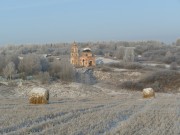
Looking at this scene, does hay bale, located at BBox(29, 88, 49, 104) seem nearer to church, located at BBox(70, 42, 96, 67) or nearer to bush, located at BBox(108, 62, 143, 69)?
church, located at BBox(70, 42, 96, 67)

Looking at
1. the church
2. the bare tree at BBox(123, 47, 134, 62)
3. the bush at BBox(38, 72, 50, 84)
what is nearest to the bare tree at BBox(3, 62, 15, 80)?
the bush at BBox(38, 72, 50, 84)

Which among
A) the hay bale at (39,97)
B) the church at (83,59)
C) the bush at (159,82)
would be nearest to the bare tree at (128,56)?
the church at (83,59)

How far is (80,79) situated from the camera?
68.0 metres

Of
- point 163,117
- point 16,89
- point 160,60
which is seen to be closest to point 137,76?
point 16,89

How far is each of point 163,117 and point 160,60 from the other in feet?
314

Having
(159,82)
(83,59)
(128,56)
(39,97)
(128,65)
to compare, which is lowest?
(159,82)

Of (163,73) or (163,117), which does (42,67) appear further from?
(163,117)

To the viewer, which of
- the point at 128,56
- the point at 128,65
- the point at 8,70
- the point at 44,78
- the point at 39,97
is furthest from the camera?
the point at 128,56

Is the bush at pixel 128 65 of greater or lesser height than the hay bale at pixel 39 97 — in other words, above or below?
below

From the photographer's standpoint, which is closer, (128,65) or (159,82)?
(159,82)

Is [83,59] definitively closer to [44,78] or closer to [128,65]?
[128,65]

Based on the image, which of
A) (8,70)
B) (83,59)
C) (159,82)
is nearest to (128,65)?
(83,59)

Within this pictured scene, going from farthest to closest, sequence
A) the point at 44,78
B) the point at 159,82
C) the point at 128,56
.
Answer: the point at 128,56 → the point at 159,82 → the point at 44,78

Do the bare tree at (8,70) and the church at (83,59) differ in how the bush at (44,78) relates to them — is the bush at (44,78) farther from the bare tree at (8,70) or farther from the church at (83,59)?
the church at (83,59)
